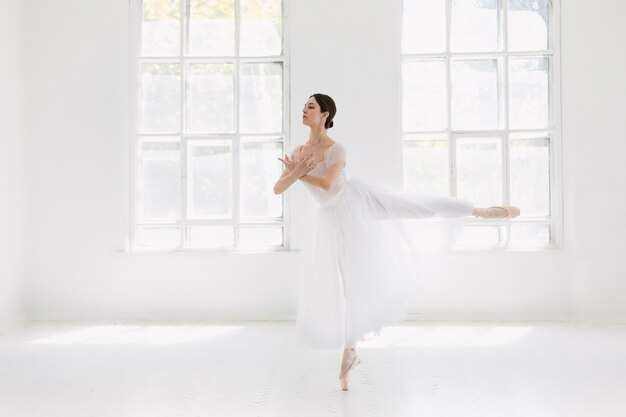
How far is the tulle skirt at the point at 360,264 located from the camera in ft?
11.7

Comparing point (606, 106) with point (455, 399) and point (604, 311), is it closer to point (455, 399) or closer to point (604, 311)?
point (604, 311)

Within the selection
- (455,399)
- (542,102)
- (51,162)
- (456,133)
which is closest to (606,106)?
(542,102)

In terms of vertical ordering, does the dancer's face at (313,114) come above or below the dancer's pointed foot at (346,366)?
above

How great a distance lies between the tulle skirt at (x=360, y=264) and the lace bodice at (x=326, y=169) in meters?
0.03

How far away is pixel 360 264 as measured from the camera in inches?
142

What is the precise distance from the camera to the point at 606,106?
583 cm

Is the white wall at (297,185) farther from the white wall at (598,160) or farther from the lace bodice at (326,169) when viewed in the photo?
the lace bodice at (326,169)

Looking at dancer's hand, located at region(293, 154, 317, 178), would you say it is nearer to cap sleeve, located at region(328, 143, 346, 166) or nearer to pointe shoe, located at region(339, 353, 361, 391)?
cap sleeve, located at region(328, 143, 346, 166)

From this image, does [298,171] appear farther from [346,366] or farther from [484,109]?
[484,109]

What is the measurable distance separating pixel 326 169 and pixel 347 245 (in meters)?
0.44

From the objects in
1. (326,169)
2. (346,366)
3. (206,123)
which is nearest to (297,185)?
(206,123)

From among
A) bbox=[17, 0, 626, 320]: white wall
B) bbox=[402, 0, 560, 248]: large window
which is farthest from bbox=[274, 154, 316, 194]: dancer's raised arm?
bbox=[402, 0, 560, 248]: large window

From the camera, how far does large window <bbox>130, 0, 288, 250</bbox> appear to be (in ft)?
20.0

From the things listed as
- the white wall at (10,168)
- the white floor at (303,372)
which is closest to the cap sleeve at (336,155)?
the white floor at (303,372)
